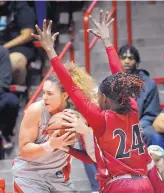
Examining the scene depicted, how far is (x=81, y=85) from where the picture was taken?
5016mm

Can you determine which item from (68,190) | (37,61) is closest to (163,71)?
(37,61)

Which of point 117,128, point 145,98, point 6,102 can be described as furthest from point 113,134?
point 6,102

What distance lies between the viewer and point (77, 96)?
4645mm

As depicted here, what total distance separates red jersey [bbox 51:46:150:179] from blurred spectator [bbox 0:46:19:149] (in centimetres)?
281

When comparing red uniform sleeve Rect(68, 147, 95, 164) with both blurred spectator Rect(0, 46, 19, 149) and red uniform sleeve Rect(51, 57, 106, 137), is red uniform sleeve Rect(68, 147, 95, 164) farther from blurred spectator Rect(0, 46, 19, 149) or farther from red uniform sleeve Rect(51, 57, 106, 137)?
blurred spectator Rect(0, 46, 19, 149)

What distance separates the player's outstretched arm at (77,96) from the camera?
4574mm

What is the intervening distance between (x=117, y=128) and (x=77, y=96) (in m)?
0.32

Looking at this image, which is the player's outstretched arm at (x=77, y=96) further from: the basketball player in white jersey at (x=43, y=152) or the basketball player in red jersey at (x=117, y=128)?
the basketball player in white jersey at (x=43, y=152)

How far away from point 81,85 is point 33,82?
3582 millimetres

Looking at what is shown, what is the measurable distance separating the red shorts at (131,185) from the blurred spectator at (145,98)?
2131 mm

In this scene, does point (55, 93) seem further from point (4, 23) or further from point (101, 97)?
point (4, 23)

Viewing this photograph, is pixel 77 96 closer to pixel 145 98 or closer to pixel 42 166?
pixel 42 166

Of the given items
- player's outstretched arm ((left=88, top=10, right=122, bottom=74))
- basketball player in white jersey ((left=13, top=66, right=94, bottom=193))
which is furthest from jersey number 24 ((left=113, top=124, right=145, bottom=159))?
player's outstretched arm ((left=88, top=10, right=122, bottom=74))

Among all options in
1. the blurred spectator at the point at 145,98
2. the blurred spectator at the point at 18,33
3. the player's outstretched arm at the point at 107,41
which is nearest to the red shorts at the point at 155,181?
the player's outstretched arm at the point at 107,41
